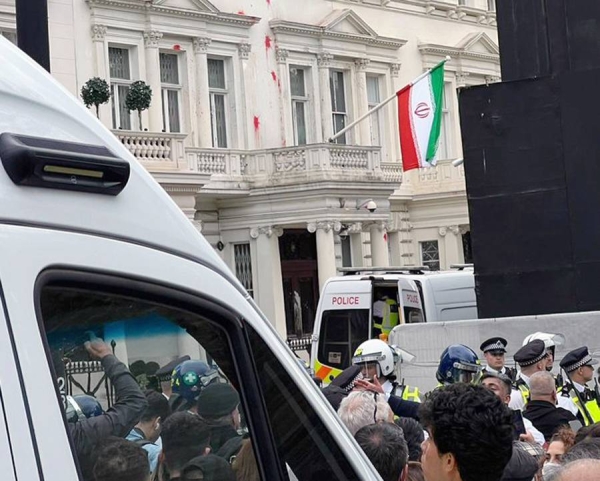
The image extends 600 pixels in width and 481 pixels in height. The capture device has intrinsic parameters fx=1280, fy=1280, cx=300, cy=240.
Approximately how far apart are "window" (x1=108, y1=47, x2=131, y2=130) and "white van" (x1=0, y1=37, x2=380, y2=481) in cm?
2421

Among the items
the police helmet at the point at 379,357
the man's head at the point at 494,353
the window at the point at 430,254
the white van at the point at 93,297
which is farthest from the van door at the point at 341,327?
the window at the point at 430,254

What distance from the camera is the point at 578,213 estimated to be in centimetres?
1238

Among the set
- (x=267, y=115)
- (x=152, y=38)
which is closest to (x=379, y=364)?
(x=152, y=38)

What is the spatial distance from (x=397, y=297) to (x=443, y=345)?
15.6ft

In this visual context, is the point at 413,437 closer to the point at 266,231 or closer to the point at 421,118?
the point at 421,118

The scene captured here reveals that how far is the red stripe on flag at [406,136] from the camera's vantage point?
25516mm

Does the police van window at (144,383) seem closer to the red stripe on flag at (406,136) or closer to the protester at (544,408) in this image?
the protester at (544,408)

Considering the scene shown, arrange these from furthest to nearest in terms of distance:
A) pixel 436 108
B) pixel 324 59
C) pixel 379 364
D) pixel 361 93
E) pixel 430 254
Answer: pixel 430 254
pixel 361 93
pixel 324 59
pixel 436 108
pixel 379 364

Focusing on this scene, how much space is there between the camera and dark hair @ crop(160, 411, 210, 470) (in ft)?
7.47

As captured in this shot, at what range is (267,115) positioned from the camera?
29703 millimetres

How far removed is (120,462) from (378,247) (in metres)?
29.5

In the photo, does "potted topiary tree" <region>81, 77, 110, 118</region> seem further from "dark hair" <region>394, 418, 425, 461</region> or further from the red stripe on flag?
"dark hair" <region>394, 418, 425, 461</region>

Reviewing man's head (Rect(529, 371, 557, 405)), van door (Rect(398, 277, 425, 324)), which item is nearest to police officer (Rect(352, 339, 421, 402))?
man's head (Rect(529, 371, 557, 405))

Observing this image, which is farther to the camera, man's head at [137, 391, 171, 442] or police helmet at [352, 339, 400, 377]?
police helmet at [352, 339, 400, 377]
